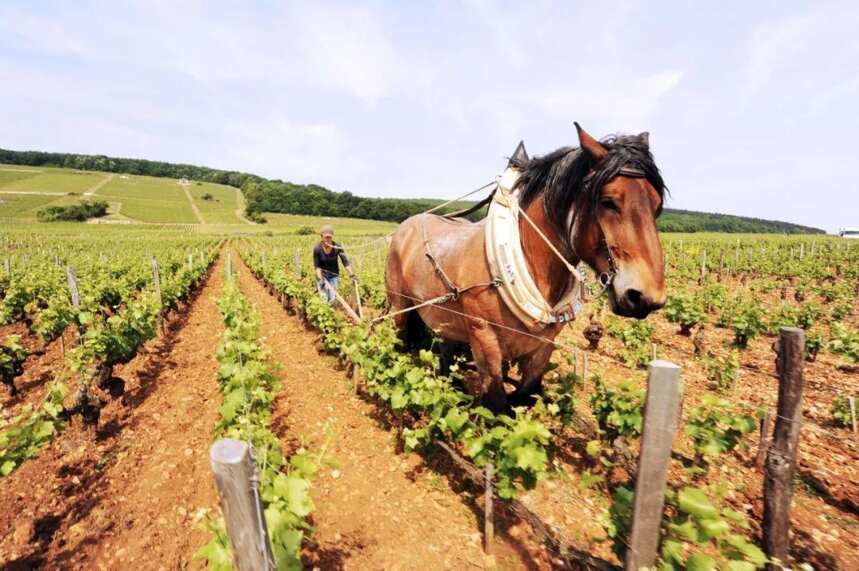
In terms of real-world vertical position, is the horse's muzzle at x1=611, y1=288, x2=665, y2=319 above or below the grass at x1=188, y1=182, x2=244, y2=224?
below

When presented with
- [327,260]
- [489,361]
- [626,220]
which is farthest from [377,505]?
[327,260]

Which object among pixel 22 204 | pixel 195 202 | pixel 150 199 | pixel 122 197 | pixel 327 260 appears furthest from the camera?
pixel 195 202

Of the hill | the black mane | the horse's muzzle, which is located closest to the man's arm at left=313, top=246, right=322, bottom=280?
the black mane

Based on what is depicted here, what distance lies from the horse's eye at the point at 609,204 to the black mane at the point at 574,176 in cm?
5

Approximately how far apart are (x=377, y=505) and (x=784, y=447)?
9.66 feet

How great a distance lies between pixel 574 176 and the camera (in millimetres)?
2398

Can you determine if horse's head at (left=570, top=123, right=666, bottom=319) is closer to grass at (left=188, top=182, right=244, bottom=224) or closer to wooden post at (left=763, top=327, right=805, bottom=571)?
→ wooden post at (left=763, top=327, right=805, bottom=571)

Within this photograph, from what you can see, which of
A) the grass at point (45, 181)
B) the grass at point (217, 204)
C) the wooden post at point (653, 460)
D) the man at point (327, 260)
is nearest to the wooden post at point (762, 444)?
the wooden post at point (653, 460)

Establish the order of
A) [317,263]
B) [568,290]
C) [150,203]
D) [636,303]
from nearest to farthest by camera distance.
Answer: [636,303] → [568,290] → [317,263] → [150,203]

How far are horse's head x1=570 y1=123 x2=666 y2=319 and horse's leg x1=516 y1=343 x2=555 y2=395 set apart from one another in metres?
1.18

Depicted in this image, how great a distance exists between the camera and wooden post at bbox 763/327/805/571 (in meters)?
2.10

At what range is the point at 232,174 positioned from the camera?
13812 cm

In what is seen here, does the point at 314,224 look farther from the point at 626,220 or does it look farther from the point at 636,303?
the point at 636,303

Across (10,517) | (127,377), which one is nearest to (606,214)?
(10,517)
